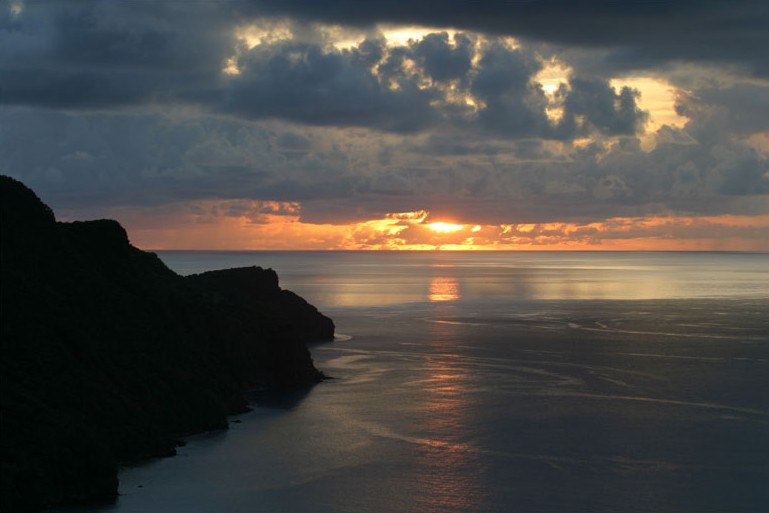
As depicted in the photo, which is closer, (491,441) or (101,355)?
(101,355)

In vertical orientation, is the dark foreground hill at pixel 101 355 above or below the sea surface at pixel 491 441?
above

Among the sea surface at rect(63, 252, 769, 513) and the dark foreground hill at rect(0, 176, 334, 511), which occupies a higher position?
the dark foreground hill at rect(0, 176, 334, 511)

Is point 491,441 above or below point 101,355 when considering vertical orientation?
below

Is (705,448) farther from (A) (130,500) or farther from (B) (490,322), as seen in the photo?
(B) (490,322)

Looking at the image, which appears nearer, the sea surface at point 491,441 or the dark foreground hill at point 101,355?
the dark foreground hill at point 101,355

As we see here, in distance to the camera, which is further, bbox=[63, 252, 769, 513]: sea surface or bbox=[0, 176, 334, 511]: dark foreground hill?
bbox=[63, 252, 769, 513]: sea surface

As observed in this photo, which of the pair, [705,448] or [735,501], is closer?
[735,501]

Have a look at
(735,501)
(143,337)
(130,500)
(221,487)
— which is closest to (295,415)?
(143,337)

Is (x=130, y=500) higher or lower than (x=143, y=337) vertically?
lower
